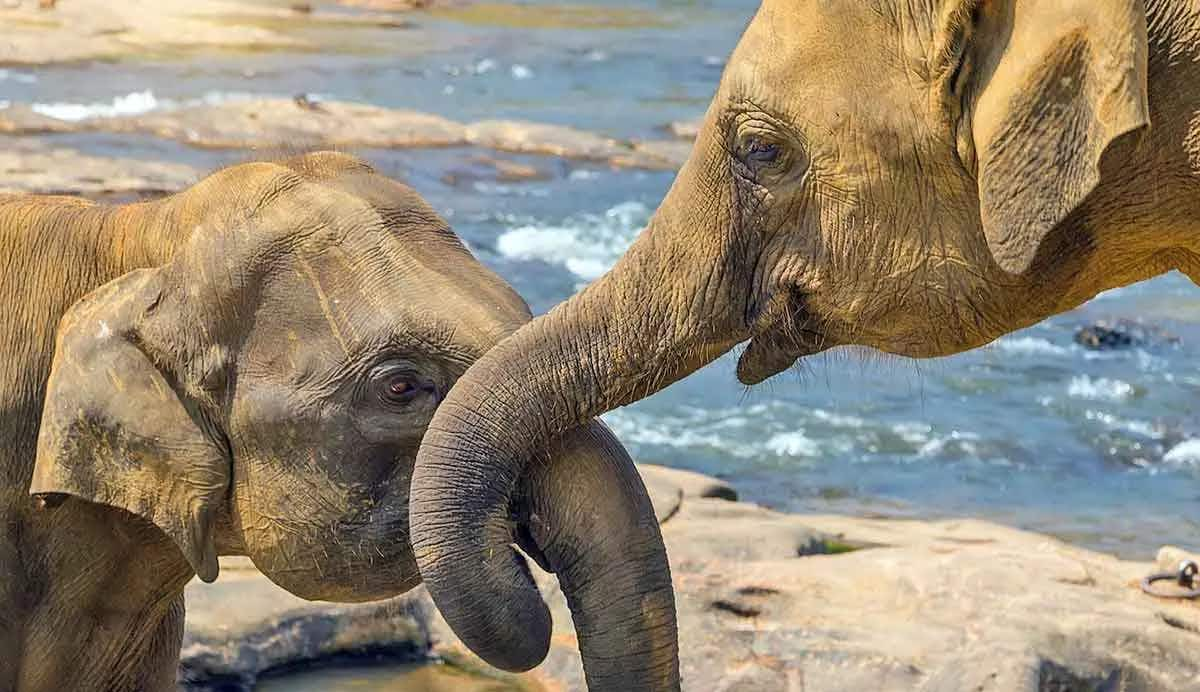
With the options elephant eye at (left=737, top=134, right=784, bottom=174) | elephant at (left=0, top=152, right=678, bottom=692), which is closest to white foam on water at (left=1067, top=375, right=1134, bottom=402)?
elephant at (left=0, top=152, right=678, bottom=692)

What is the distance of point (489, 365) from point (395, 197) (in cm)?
61

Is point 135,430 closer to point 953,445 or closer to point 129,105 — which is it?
point 953,445

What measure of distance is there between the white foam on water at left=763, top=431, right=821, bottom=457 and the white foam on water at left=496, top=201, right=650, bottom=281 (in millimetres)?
2797

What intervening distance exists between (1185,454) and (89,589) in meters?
7.41

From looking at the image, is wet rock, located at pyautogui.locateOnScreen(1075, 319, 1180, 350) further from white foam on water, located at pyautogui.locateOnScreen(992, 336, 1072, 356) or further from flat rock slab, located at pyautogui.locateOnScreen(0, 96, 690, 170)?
flat rock slab, located at pyautogui.locateOnScreen(0, 96, 690, 170)

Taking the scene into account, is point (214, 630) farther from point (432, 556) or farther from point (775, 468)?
point (775, 468)

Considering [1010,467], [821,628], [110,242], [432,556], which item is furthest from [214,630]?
[1010,467]

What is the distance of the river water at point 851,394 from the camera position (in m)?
9.65

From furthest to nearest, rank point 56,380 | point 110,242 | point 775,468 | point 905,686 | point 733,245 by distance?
point 775,468
point 905,686
point 110,242
point 56,380
point 733,245

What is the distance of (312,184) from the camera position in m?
3.88

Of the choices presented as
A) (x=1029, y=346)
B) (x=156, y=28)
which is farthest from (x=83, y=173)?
(x=156, y=28)

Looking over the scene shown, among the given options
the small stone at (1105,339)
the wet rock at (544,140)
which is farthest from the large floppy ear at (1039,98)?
the wet rock at (544,140)

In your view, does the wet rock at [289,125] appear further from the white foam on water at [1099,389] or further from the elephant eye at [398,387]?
the elephant eye at [398,387]

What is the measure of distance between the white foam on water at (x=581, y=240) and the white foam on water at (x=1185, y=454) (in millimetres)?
3933
